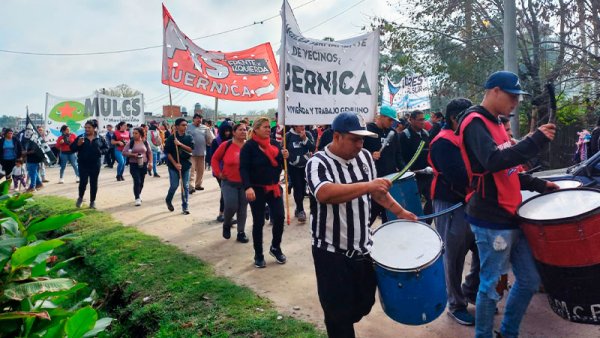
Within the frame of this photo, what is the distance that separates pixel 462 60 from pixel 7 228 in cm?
1138

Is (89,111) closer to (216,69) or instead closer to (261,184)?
(216,69)

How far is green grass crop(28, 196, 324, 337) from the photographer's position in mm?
4246

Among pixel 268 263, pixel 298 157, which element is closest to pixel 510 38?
pixel 298 157

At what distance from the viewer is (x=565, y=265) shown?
9.43 feet

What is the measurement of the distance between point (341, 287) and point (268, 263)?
3.11 metres

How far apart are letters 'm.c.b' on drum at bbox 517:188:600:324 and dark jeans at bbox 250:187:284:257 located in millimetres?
3419

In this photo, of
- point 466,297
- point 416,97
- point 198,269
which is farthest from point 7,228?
point 416,97

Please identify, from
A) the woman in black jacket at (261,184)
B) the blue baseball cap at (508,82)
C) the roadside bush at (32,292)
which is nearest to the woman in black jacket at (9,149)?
the woman in black jacket at (261,184)

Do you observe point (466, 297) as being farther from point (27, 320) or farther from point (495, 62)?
point (495, 62)

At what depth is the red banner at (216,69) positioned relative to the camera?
30.4ft

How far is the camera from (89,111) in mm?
19875

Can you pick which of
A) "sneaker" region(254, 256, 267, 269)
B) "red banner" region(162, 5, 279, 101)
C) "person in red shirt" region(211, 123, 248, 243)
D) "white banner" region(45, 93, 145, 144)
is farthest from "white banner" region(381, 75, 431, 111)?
"white banner" region(45, 93, 145, 144)

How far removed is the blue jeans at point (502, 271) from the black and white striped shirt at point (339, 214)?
88 cm

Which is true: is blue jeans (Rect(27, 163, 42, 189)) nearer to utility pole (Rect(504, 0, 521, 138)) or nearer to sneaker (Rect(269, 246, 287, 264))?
sneaker (Rect(269, 246, 287, 264))
